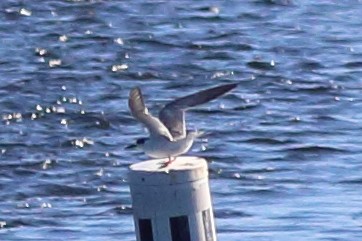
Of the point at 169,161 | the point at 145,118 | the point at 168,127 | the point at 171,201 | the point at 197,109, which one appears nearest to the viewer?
the point at 171,201

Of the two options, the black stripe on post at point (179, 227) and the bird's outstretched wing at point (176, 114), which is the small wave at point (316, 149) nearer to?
the bird's outstretched wing at point (176, 114)

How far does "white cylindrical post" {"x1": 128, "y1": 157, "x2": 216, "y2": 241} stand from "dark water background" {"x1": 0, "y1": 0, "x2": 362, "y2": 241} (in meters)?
3.35

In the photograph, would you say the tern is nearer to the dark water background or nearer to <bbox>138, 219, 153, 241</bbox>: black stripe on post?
<bbox>138, 219, 153, 241</bbox>: black stripe on post

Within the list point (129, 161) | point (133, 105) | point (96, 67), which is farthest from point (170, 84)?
point (133, 105)

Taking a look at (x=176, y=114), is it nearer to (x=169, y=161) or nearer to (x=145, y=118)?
(x=145, y=118)

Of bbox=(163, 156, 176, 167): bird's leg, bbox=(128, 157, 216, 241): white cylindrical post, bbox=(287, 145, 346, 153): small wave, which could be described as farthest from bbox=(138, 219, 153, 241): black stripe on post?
bbox=(287, 145, 346, 153): small wave

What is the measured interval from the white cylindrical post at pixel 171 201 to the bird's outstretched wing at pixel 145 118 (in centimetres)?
79

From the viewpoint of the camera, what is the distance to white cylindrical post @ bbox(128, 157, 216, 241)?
6.12 meters

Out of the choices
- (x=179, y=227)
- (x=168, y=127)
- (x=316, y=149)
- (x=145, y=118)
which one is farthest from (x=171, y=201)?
(x=316, y=149)

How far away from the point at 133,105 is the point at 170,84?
8.22 meters

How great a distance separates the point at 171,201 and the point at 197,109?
332 inches

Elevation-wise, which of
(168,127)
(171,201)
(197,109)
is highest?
(168,127)

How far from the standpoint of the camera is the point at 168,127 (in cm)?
731

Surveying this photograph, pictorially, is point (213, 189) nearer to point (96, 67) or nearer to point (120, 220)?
point (120, 220)
